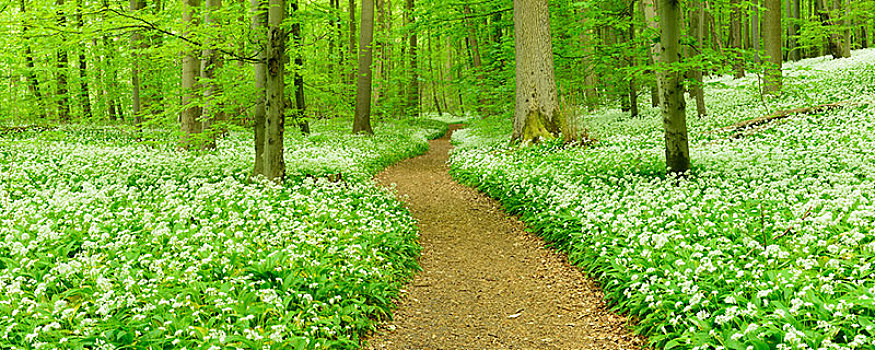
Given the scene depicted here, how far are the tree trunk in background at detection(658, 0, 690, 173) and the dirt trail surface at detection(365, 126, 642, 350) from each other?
2.95 meters

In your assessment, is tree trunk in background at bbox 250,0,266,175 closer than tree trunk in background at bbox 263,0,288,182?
No

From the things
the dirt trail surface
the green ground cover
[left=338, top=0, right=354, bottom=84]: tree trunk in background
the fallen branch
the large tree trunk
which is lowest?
the dirt trail surface

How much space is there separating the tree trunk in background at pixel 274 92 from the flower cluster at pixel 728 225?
4.47 meters

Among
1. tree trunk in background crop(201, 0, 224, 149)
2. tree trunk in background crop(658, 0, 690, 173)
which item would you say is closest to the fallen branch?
tree trunk in background crop(658, 0, 690, 173)

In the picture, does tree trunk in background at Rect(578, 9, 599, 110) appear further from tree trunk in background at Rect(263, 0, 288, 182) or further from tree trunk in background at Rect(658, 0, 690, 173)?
tree trunk in background at Rect(263, 0, 288, 182)

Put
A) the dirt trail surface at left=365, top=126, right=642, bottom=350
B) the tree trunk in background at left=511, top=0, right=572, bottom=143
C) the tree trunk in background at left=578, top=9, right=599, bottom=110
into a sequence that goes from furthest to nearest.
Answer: the tree trunk in background at left=578, top=9, right=599, bottom=110 < the tree trunk in background at left=511, top=0, right=572, bottom=143 < the dirt trail surface at left=365, top=126, right=642, bottom=350

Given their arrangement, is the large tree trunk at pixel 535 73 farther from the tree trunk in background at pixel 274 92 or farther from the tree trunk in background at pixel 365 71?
the tree trunk in background at pixel 365 71

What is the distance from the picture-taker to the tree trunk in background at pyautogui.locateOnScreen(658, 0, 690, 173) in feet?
27.8

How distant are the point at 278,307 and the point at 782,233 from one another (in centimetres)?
508

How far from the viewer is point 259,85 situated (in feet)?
31.9

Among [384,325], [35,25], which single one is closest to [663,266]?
[384,325]

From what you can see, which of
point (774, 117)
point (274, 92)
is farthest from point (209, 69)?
point (774, 117)

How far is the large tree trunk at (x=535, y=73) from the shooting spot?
13.4 metres

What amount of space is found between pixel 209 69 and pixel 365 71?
7946 mm
